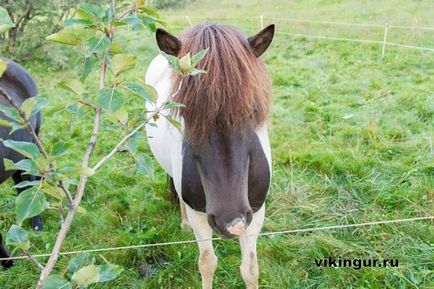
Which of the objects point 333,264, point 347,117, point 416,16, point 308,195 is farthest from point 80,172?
point 416,16

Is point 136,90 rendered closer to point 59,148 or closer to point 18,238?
point 59,148

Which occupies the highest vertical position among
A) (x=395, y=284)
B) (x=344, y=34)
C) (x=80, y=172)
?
(x=80, y=172)

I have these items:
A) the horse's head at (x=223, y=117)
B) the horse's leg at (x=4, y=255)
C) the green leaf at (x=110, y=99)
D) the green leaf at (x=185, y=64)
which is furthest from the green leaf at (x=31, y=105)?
the horse's leg at (x=4, y=255)

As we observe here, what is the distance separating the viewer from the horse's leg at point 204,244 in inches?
85.0

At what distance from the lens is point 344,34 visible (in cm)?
864

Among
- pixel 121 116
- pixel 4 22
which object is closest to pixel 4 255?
pixel 121 116

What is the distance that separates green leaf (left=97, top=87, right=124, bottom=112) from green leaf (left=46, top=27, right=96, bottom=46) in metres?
0.14

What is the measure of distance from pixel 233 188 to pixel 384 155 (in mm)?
2699

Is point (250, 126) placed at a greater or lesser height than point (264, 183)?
greater

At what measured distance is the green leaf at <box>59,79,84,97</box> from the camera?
966 mm

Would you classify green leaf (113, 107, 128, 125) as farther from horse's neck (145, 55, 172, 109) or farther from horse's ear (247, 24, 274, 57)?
horse's neck (145, 55, 172, 109)

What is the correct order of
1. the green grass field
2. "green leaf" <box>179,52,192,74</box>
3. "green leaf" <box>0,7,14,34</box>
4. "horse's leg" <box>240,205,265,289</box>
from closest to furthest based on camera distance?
"green leaf" <box>0,7,14,34</box>
"green leaf" <box>179,52,192,74</box>
"horse's leg" <box>240,205,265,289</box>
the green grass field

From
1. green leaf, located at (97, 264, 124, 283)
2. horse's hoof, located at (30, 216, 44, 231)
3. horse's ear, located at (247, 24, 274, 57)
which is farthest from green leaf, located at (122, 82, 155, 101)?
horse's hoof, located at (30, 216, 44, 231)

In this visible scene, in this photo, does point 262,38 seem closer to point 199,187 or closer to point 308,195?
point 199,187
